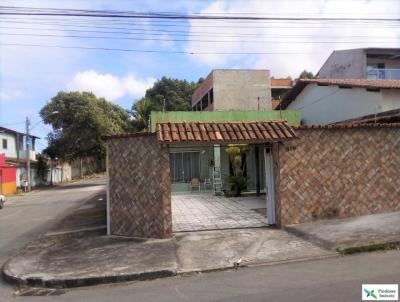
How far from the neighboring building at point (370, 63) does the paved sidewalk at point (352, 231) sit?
82.9 feet

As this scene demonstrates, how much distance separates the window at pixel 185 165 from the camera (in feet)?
86.4

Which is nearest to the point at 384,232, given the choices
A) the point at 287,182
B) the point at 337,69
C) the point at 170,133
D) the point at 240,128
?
the point at 287,182

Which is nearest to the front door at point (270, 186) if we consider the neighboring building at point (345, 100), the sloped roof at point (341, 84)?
the neighboring building at point (345, 100)

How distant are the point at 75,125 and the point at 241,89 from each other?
67.6 feet

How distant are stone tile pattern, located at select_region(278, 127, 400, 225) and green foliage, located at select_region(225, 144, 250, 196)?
10.9 meters

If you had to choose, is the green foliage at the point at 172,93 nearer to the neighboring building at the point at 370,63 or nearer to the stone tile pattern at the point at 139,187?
the neighboring building at the point at 370,63

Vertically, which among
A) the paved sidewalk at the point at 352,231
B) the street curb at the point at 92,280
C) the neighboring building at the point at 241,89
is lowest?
the street curb at the point at 92,280

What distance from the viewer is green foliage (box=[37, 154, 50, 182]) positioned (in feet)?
165

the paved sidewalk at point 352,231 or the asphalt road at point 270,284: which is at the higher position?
the paved sidewalk at point 352,231

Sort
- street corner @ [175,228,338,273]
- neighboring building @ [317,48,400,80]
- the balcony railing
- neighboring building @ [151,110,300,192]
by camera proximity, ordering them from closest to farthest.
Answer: street corner @ [175,228,338,273] → neighboring building @ [151,110,300,192] → the balcony railing → neighboring building @ [317,48,400,80]

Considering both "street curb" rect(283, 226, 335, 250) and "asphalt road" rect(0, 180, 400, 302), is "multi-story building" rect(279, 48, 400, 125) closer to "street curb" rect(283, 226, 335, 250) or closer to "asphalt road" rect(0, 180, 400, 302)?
"street curb" rect(283, 226, 335, 250)

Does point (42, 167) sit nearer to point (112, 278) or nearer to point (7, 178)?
point (7, 178)

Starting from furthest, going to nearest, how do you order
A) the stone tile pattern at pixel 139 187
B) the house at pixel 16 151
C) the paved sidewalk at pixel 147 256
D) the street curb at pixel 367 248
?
1. the house at pixel 16 151
2. the stone tile pattern at pixel 139 187
3. the street curb at pixel 367 248
4. the paved sidewalk at pixel 147 256

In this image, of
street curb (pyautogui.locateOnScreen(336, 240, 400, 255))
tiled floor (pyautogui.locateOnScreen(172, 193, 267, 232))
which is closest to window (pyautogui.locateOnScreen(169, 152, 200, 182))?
tiled floor (pyautogui.locateOnScreen(172, 193, 267, 232))
